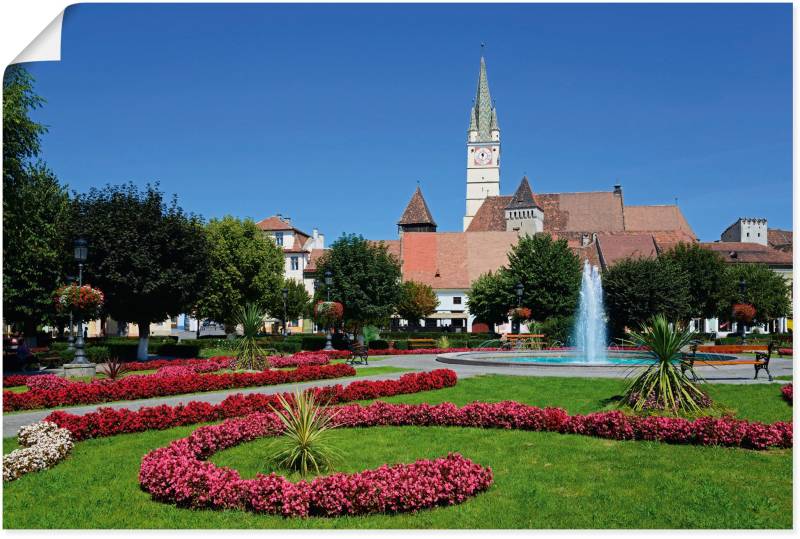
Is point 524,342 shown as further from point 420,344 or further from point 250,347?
point 250,347

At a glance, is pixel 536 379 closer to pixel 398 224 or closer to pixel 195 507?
pixel 195 507

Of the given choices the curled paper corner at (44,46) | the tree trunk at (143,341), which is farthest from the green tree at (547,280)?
the curled paper corner at (44,46)

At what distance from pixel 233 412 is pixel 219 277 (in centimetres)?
3969

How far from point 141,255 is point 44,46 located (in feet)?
81.4

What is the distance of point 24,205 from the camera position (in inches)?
835

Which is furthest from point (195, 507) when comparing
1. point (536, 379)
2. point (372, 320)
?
point (372, 320)

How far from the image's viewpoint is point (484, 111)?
472ft

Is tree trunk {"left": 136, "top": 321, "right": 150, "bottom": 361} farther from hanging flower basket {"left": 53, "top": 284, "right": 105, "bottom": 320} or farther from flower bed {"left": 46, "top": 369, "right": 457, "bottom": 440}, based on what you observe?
flower bed {"left": 46, "top": 369, "right": 457, "bottom": 440}

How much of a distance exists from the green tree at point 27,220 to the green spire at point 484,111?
365 feet

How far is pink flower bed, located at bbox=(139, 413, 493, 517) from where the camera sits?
6.86 m

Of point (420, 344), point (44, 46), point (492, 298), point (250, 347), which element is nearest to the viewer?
point (44, 46)

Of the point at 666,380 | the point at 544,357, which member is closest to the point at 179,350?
the point at 544,357

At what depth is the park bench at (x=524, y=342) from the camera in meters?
38.5

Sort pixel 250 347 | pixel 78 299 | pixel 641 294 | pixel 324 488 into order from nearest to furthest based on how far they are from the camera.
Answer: pixel 324 488
pixel 78 299
pixel 250 347
pixel 641 294
